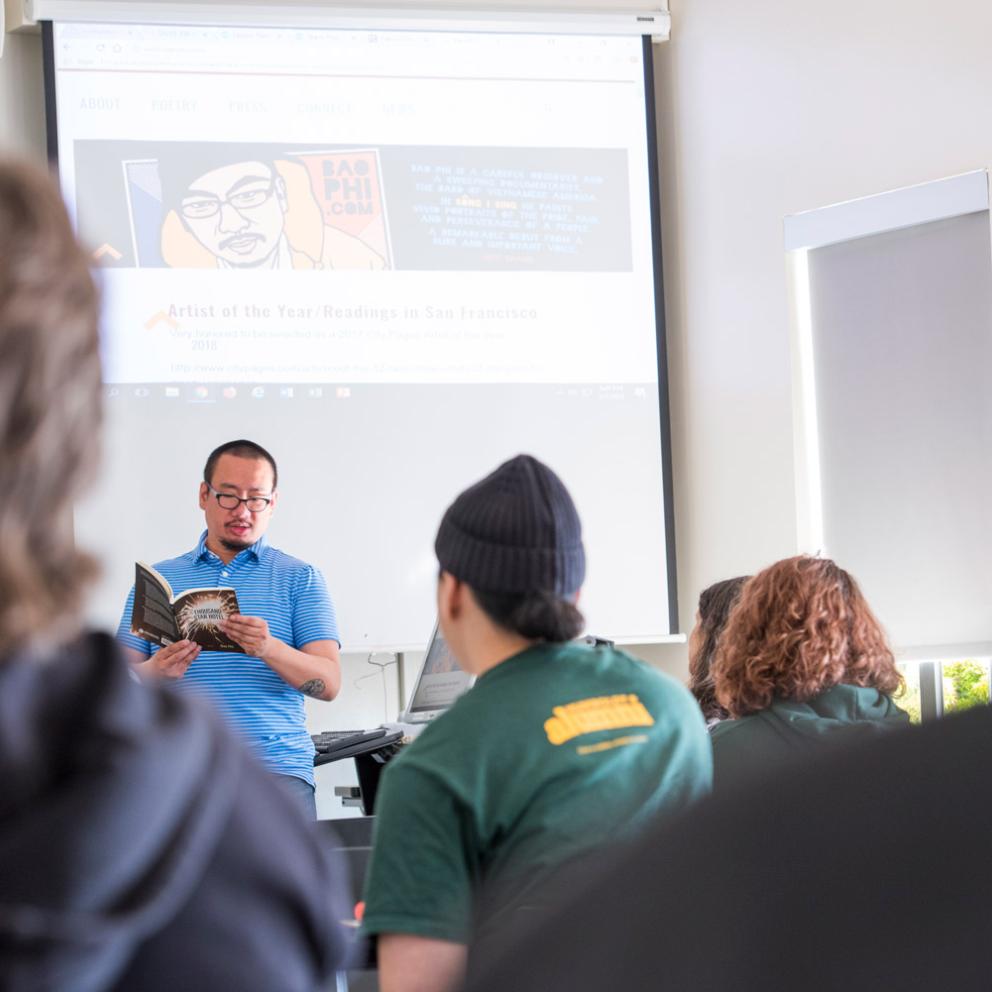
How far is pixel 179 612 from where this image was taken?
2.99 meters

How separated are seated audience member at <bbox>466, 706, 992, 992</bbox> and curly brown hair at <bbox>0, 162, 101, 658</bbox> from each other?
382mm

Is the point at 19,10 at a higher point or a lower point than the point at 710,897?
higher

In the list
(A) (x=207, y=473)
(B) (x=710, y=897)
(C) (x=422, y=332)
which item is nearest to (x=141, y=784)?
(B) (x=710, y=897)

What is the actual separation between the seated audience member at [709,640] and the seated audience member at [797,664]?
A: 1.30ft

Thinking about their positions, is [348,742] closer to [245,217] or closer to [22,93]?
[245,217]

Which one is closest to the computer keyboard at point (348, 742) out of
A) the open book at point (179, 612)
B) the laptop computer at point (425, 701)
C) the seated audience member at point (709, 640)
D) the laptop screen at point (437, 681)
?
the laptop computer at point (425, 701)

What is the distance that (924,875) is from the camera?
0.49ft

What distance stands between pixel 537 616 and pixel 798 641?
828 millimetres

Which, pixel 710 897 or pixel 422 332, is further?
pixel 422 332

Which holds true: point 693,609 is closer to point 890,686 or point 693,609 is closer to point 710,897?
point 890,686

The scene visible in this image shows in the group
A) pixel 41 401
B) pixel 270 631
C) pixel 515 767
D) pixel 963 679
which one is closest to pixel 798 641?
pixel 515 767

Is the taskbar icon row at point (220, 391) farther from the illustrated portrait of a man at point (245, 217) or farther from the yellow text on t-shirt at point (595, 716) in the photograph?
the yellow text on t-shirt at point (595, 716)

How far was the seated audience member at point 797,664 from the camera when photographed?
2.13 meters

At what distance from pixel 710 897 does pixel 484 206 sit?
4.78 m
